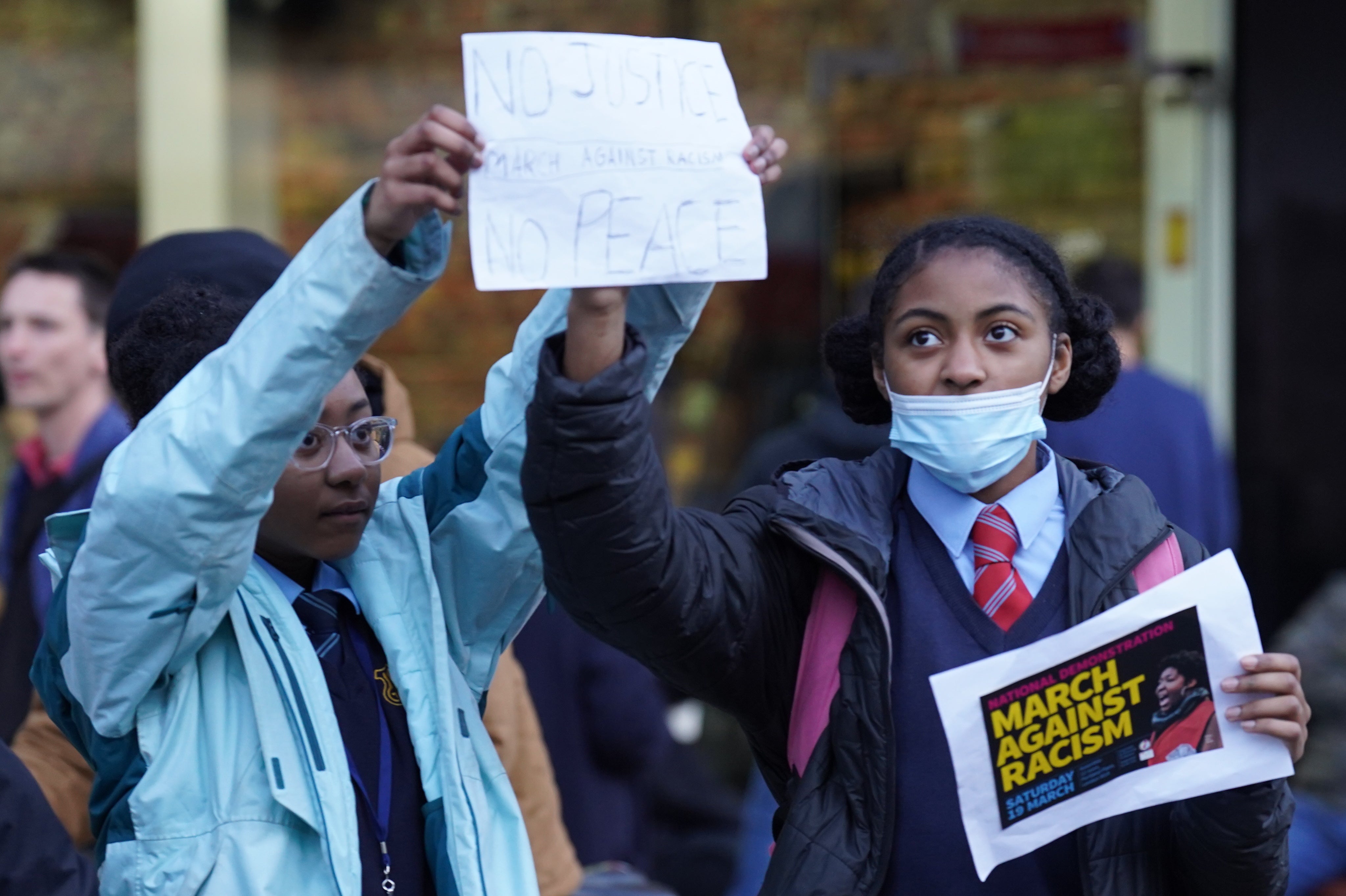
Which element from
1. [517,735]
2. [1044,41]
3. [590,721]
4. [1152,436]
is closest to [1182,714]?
[517,735]

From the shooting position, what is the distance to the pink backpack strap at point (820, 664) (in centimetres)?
191

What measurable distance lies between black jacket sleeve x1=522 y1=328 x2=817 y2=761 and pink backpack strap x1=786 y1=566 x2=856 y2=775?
0.11 ft

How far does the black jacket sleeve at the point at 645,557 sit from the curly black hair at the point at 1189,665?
1.39ft

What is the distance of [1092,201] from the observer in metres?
5.89

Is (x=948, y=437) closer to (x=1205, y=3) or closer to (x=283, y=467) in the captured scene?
(x=283, y=467)

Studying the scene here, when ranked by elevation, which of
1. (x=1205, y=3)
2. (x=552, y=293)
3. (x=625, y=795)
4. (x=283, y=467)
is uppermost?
(x=1205, y=3)

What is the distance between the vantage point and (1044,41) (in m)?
5.89

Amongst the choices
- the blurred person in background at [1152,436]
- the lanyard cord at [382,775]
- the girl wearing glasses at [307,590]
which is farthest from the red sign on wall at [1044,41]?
the lanyard cord at [382,775]

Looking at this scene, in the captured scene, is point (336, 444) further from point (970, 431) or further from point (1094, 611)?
point (1094, 611)

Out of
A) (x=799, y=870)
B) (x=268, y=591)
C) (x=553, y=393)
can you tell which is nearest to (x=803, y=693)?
(x=799, y=870)

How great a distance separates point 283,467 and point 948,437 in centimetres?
77

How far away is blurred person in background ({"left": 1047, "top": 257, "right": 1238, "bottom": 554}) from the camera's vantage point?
4.29 metres

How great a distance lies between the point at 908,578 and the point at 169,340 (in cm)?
94

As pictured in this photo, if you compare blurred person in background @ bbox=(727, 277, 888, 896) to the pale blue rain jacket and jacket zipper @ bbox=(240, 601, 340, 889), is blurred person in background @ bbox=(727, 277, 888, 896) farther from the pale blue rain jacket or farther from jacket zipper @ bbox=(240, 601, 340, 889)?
jacket zipper @ bbox=(240, 601, 340, 889)
